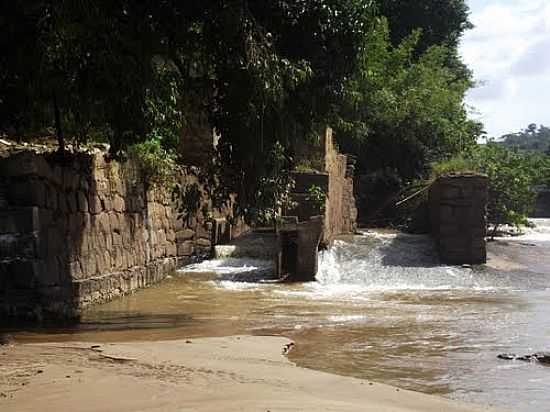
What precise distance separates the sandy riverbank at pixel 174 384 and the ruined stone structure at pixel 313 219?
295 inches

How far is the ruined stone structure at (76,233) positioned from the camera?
953 centimetres

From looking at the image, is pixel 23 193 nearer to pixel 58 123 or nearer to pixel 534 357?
pixel 58 123

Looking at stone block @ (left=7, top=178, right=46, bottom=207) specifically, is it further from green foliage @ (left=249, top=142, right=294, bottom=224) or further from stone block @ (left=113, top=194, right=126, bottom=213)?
stone block @ (left=113, top=194, right=126, bottom=213)

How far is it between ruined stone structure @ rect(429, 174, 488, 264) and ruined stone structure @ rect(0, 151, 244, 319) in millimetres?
5308

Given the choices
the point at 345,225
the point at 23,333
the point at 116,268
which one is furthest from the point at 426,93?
Result: the point at 23,333

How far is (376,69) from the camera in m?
26.3

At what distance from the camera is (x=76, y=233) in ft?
37.3

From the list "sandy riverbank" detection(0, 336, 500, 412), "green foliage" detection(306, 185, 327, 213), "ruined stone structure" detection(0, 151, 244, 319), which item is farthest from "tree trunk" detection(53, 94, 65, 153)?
"green foliage" detection(306, 185, 327, 213)

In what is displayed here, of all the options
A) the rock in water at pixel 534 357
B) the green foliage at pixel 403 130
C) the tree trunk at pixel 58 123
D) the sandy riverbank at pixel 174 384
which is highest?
the green foliage at pixel 403 130

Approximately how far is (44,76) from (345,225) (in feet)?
39.5

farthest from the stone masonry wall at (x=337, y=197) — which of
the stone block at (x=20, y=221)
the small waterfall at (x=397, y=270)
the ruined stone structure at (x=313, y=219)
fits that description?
the stone block at (x=20, y=221)

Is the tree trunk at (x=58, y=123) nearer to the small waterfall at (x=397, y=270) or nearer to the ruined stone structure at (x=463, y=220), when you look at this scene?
the small waterfall at (x=397, y=270)

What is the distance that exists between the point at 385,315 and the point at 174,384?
5377mm

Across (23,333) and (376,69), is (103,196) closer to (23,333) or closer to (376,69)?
(23,333)
